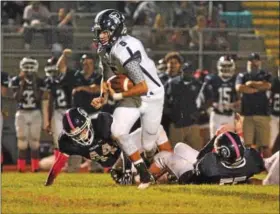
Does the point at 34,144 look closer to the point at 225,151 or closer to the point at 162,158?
the point at 162,158

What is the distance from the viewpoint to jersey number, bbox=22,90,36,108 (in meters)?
11.6

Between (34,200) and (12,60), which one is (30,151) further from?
(34,200)

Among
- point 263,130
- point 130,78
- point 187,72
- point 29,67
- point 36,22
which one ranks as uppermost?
point 130,78

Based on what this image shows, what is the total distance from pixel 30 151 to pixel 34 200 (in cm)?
574

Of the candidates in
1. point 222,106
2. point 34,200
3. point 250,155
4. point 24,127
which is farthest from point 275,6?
point 34,200

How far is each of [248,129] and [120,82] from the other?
4713 mm

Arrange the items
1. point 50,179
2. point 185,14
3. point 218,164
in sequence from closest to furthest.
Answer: point 218,164 → point 50,179 → point 185,14

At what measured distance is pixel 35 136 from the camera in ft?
38.3

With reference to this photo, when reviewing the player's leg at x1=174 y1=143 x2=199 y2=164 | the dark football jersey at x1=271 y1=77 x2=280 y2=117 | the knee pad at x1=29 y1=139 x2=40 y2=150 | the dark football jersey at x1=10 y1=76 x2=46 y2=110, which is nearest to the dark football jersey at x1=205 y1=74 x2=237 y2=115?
the dark football jersey at x1=271 y1=77 x2=280 y2=117

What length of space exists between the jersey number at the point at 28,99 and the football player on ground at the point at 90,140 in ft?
12.2

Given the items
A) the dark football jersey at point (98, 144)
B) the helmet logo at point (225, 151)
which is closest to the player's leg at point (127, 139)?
the dark football jersey at point (98, 144)

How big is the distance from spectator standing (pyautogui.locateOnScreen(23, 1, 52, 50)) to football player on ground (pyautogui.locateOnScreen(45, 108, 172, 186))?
504cm

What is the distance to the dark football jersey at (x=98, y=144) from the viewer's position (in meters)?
7.66

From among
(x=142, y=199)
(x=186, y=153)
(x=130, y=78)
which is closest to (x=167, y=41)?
(x=186, y=153)
